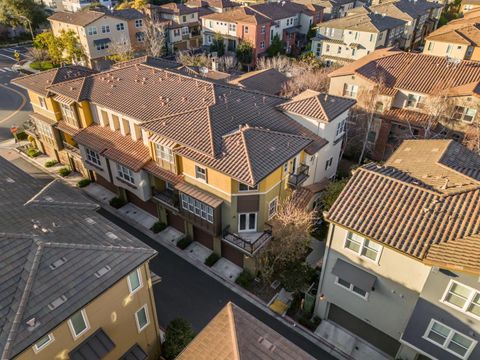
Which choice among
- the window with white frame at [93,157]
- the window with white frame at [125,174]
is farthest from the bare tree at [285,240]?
the window with white frame at [93,157]

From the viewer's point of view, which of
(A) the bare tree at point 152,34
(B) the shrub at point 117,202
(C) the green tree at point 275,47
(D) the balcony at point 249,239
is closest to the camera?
(D) the balcony at point 249,239

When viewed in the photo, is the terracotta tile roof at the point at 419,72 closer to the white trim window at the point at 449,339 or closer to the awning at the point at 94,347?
the white trim window at the point at 449,339

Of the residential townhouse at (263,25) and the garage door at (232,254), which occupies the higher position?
the residential townhouse at (263,25)

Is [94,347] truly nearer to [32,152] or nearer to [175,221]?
[175,221]

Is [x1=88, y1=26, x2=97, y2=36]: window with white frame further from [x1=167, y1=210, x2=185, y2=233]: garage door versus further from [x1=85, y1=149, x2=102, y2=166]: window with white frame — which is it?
[x1=167, y1=210, x2=185, y2=233]: garage door

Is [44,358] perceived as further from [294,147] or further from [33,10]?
[33,10]

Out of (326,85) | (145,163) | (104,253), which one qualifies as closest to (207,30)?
(326,85)
